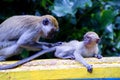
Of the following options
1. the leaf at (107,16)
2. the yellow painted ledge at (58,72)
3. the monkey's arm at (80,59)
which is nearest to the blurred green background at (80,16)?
the leaf at (107,16)

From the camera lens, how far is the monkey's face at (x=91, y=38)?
15.4 ft

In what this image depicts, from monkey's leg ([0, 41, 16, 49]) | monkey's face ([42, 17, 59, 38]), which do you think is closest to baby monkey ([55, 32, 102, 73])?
monkey's face ([42, 17, 59, 38])

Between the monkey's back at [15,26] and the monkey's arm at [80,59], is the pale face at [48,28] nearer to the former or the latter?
the monkey's back at [15,26]

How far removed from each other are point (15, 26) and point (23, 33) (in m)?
0.13

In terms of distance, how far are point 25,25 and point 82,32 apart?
1.28m

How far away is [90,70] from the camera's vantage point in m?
3.89

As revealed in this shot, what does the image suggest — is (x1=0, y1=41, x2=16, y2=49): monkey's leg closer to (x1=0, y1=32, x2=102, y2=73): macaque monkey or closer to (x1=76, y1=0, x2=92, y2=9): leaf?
Result: (x1=0, y1=32, x2=102, y2=73): macaque monkey

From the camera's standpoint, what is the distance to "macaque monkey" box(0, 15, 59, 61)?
5030 mm

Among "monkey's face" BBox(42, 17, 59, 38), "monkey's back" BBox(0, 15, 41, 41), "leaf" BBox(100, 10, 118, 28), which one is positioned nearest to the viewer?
"monkey's face" BBox(42, 17, 59, 38)

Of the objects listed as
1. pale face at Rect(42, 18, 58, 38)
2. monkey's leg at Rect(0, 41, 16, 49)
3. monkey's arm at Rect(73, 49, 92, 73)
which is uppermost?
pale face at Rect(42, 18, 58, 38)

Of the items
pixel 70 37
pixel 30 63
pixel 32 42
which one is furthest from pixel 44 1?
pixel 30 63

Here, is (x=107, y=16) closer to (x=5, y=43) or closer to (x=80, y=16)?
(x=80, y=16)

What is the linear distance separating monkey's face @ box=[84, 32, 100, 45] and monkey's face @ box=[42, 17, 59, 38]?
41cm

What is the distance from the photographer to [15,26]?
201 inches
